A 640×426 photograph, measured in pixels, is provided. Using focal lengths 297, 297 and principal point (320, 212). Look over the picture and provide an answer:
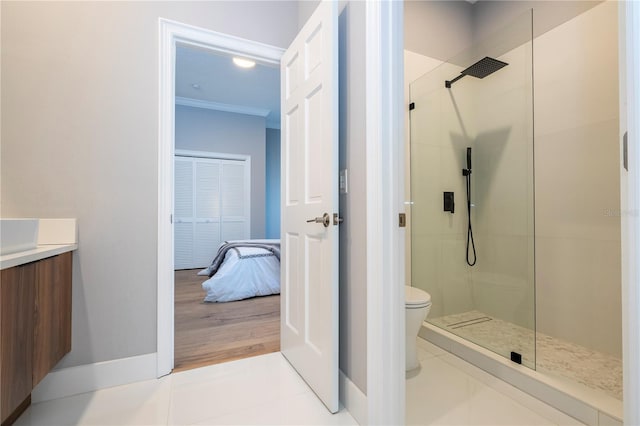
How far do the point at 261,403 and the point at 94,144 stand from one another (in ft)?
5.34

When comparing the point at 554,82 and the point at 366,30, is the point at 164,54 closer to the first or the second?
the point at 366,30

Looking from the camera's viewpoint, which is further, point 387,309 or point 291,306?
point 291,306

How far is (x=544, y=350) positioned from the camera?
6.32ft

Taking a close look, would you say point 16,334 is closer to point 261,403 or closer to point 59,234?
point 59,234

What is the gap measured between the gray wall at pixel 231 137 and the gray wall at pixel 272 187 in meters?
0.61

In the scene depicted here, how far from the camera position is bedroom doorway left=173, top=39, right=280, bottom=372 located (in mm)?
3207

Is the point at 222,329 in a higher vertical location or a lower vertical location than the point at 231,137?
lower

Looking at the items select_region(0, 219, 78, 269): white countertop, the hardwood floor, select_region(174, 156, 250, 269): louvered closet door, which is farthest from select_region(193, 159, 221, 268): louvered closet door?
select_region(0, 219, 78, 269): white countertop

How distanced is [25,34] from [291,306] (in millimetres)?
2025

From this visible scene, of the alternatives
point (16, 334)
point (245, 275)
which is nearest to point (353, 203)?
point (16, 334)

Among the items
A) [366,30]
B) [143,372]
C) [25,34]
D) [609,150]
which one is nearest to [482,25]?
[609,150]

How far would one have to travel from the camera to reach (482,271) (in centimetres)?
245

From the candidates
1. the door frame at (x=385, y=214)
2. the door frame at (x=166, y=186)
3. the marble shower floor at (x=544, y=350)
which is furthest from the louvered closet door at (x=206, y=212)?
the door frame at (x=385, y=214)

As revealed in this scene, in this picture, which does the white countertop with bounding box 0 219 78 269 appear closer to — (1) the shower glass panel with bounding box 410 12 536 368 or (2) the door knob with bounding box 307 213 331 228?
(2) the door knob with bounding box 307 213 331 228
